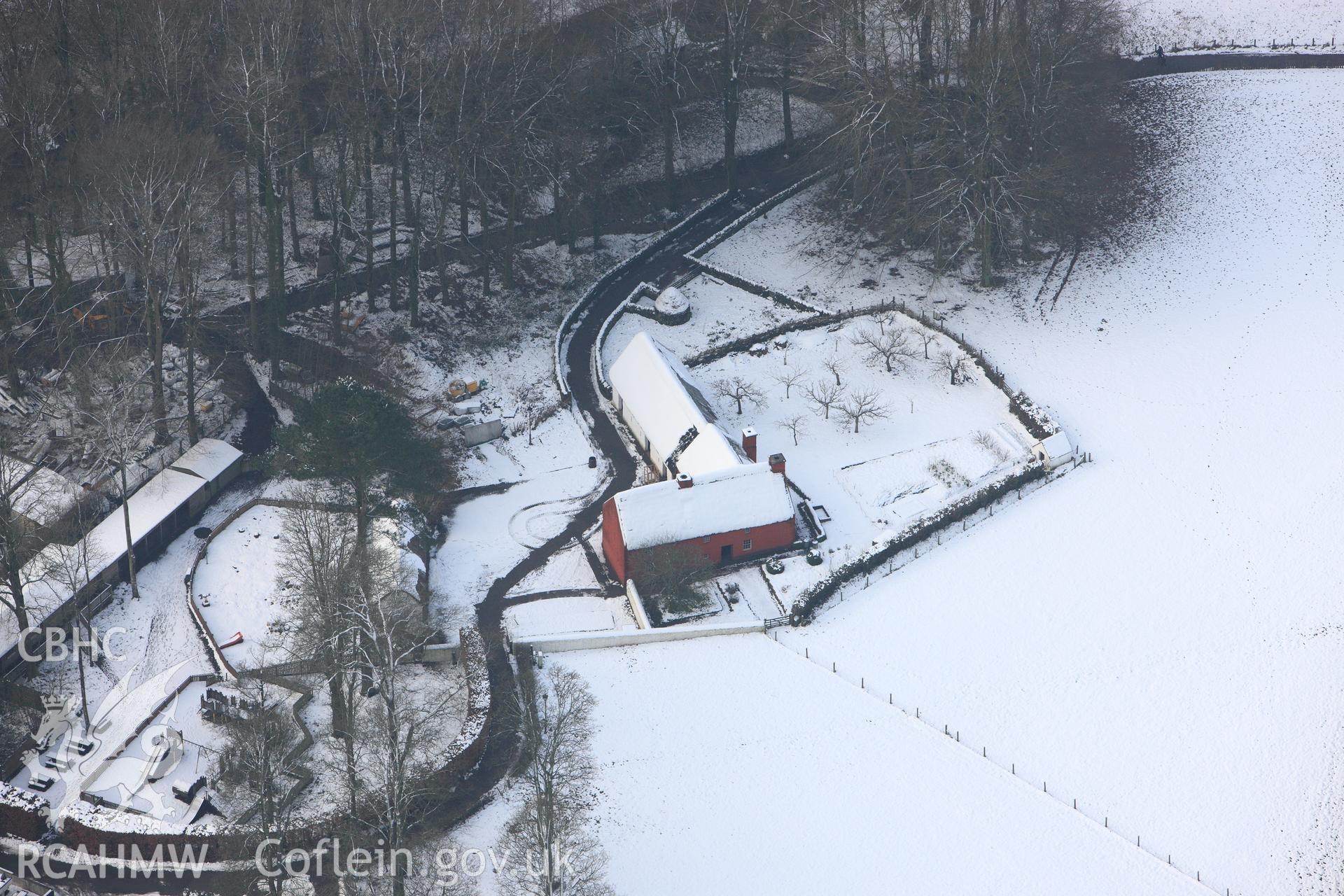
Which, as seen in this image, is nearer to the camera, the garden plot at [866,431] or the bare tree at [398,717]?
the bare tree at [398,717]

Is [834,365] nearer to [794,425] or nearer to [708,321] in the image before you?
[794,425]

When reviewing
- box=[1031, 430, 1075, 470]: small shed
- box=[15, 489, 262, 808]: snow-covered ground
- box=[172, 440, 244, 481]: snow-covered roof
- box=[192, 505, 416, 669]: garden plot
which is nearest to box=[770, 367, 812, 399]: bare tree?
box=[1031, 430, 1075, 470]: small shed

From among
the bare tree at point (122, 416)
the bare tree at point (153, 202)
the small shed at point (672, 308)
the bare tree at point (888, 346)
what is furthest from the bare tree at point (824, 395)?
the bare tree at point (122, 416)

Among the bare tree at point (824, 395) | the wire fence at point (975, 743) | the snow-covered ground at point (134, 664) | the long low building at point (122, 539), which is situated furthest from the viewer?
the bare tree at point (824, 395)

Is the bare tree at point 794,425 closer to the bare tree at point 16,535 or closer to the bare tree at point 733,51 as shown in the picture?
the bare tree at point 733,51

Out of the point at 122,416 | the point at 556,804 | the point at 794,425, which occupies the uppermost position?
the point at 122,416

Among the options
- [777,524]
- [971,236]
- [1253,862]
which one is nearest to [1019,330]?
[971,236]

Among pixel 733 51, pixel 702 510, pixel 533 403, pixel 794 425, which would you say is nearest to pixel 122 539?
pixel 533 403
